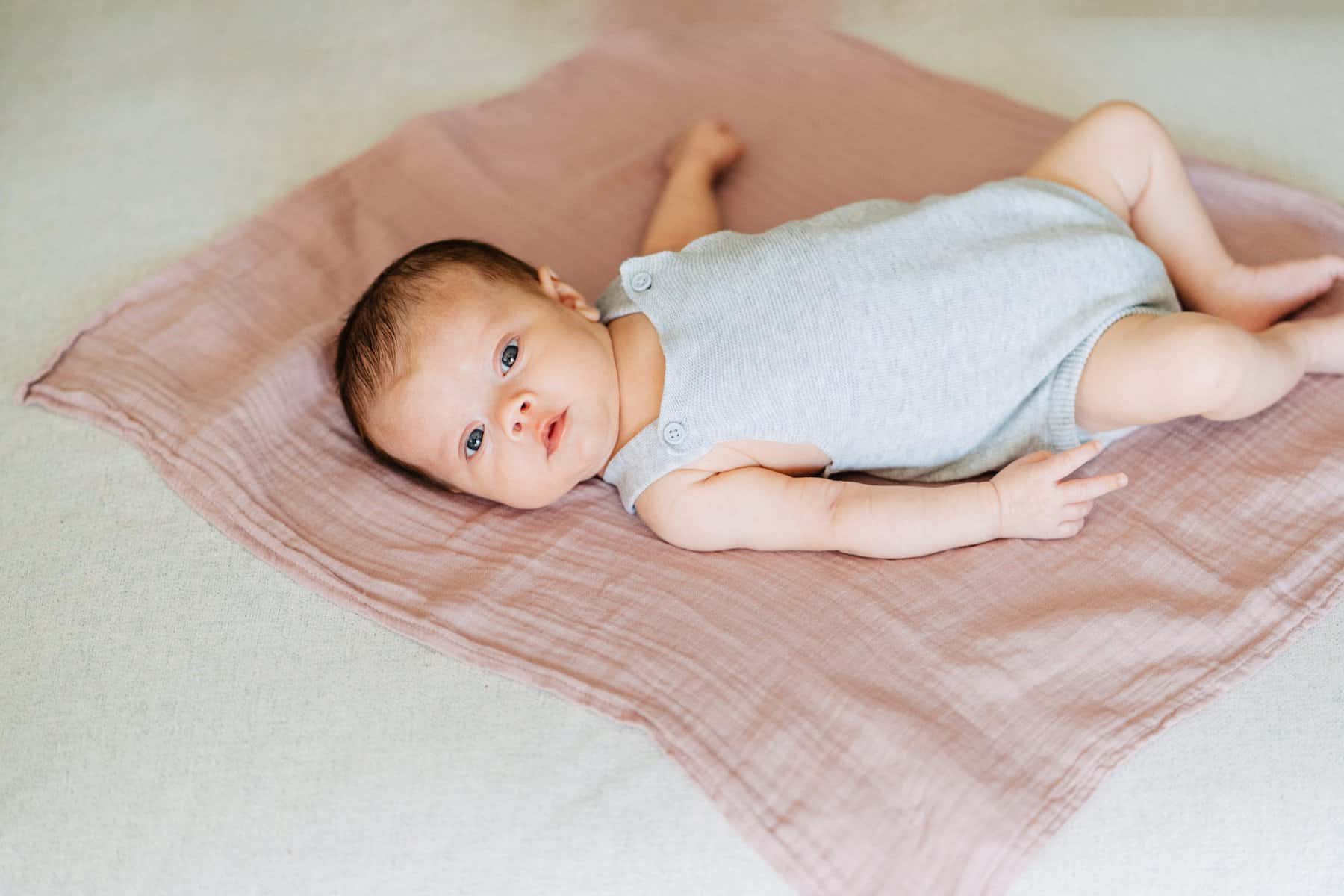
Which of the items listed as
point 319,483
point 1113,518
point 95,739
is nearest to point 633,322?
point 319,483

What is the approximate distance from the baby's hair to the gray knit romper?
180mm

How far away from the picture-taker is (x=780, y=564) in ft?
3.72

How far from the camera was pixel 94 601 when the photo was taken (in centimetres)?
111

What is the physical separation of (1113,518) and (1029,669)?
239 millimetres

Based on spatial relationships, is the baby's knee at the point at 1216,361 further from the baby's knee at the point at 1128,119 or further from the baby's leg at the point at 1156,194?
the baby's knee at the point at 1128,119

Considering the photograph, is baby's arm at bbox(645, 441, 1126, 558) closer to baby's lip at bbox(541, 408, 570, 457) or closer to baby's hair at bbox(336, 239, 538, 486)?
baby's lip at bbox(541, 408, 570, 457)

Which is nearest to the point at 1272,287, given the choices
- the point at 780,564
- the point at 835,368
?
the point at 835,368

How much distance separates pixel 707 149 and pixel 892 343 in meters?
0.56

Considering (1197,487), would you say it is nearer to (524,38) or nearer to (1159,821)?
(1159,821)

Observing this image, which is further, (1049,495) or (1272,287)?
(1272,287)

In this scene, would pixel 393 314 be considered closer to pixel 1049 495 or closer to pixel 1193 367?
pixel 1049 495

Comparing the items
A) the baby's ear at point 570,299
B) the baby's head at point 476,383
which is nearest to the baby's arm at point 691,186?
the baby's ear at point 570,299

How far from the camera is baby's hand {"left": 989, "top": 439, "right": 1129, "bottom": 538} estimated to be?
1108mm

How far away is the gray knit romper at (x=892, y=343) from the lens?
120 cm
